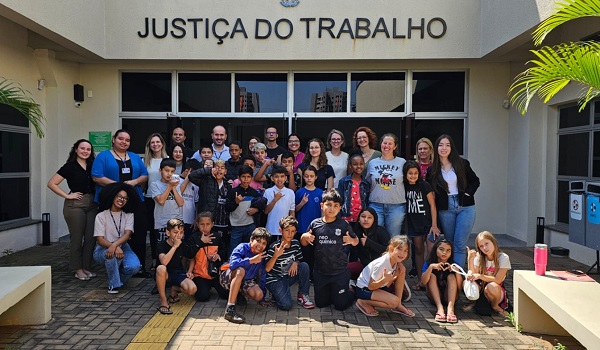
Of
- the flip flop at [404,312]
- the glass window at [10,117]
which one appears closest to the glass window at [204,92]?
the glass window at [10,117]

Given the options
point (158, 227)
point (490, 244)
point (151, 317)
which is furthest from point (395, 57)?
point (151, 317)

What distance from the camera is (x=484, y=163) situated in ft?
27.6

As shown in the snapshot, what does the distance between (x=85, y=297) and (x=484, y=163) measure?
7.07m

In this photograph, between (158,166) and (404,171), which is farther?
(158,166)

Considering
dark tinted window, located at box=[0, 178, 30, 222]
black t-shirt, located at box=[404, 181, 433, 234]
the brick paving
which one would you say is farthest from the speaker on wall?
black t-shirt, located at box=[404, 181, 433, 234]

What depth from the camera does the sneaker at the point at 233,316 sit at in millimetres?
4090

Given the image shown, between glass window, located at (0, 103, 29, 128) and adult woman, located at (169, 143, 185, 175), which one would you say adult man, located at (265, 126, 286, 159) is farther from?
glass window, located at (0, 103, 29, 128)

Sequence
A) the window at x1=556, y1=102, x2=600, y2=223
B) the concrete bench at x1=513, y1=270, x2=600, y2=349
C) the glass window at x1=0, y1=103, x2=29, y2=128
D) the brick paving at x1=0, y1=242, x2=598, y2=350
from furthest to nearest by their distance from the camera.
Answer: the glass window at x1=0, y1=103, x2=29, y2=128 < the window at x1=556, y1=102, x2=600, y2=223 < the brick paving at x1=0, y1=242, x2=598, y2=350 < the concrete bench at x1=513, y1=270, x2=600, y2=349

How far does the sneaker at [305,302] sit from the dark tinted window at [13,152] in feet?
18.4

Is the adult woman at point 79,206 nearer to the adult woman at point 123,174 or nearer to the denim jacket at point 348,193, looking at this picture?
the adult woman at point 123,174

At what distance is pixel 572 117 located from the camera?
7.08m

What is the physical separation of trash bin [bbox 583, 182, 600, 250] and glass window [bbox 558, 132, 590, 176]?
1291 millimetres

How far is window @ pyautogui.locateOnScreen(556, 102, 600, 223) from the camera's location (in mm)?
6492

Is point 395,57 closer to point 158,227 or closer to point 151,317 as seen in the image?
point 158,227
